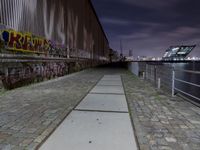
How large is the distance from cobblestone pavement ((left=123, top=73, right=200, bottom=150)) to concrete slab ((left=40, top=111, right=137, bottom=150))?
24 cm

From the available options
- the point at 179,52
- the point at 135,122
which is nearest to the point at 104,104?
the point at 135,122

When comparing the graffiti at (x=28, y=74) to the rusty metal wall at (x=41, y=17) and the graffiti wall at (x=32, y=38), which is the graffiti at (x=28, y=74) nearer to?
the graffiti wall at (x=32, y=38)

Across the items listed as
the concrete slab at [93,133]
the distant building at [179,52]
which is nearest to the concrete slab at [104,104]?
the concrete slab at [93,133]

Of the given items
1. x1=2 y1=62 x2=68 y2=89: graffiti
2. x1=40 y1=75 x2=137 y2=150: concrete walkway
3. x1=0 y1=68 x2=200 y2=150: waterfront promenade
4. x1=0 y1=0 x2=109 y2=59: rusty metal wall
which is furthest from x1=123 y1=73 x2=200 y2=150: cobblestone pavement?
x1=0 y1=0 x2=109 y2=59: rusty metal wall

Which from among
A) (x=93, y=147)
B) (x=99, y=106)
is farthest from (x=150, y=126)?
(x=99, y=106)

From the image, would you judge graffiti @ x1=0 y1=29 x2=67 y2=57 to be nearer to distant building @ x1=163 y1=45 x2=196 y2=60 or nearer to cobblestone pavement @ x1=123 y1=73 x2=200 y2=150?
cobblestone pavement @ x1=123 y1=73 x2=200 y2=150

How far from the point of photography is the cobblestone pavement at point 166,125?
112 inches

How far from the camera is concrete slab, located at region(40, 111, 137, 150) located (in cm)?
279

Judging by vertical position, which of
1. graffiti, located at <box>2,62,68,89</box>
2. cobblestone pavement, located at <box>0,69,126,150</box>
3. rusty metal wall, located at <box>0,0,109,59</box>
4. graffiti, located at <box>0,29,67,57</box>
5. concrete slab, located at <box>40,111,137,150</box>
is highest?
rusty metal wall, located at <box>0,0,109,59</box>

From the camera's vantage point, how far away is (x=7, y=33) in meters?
7.34

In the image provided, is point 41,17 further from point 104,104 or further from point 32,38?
point 104,104

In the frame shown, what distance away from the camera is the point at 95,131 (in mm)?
3359

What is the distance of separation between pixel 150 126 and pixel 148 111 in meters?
1.14

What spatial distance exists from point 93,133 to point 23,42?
6788mm
